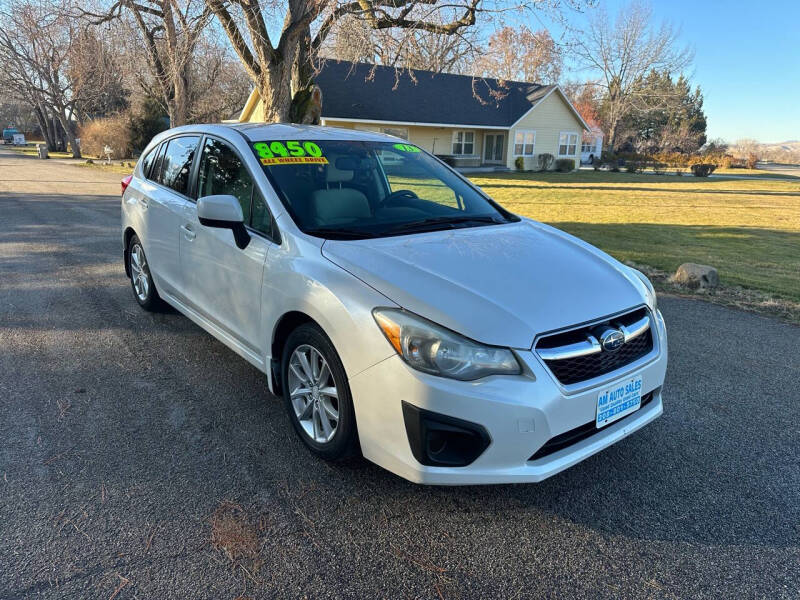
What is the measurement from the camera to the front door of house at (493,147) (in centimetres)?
3722

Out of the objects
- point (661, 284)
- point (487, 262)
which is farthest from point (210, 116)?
point (487, 262)

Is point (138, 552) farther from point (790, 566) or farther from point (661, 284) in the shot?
point (661, 284)

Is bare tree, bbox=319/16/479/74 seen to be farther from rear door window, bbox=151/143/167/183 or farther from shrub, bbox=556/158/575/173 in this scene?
shrub, bbox=556/158/575/173

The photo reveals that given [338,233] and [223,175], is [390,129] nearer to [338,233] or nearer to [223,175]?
[223,175]

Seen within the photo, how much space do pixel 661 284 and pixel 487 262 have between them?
516 centimetres

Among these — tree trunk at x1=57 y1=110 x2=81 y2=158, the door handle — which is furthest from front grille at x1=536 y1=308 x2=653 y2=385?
tree trunk at x1=57 y1=110 x2=81 y2=158

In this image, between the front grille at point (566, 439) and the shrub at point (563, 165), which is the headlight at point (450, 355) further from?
the shrub at point (563, 165)

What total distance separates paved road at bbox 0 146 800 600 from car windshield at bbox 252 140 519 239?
137cm

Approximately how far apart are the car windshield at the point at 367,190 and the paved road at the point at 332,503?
1.37 m

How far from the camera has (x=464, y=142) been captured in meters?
36.6

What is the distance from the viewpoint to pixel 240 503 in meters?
2.83

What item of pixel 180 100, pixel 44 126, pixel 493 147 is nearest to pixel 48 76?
pixel 44 126

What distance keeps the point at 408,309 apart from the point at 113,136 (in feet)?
132

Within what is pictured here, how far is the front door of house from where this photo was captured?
37219mm
